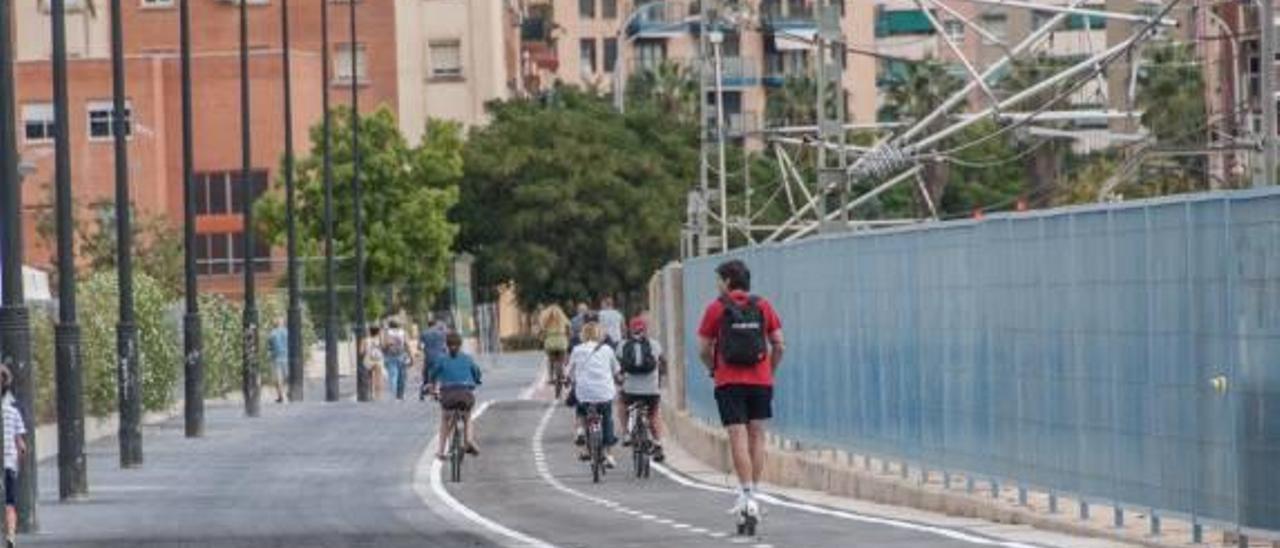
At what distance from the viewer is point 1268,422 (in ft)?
68.0

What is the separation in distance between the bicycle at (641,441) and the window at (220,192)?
74776 millimetres

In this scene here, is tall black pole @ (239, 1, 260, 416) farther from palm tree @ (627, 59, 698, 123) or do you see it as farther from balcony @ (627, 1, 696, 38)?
balcony @ (627, 1, 696, 38)

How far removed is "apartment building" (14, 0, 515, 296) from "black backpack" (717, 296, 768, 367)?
7705 centimetres

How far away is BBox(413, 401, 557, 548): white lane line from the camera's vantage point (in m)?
28.1

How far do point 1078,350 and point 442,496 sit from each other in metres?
13.6

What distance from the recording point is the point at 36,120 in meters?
113

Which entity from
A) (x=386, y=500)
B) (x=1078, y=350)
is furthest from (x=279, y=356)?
(x=1078, y=350)

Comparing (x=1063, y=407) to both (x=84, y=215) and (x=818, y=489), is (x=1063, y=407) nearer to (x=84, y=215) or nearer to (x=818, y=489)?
(x=818, y=489)

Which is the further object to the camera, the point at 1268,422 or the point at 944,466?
the point at 944,466

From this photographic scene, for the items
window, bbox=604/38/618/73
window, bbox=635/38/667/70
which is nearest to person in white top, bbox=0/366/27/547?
window, bbox=635/38/667/70

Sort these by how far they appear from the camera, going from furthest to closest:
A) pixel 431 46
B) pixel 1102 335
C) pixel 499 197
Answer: pixel 431 46
pixel 499 197
pixel 1102 335

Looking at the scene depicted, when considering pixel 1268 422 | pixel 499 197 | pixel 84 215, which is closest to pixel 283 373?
pixel 84 215

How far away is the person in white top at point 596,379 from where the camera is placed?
137 ft

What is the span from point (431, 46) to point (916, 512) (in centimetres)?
9730
